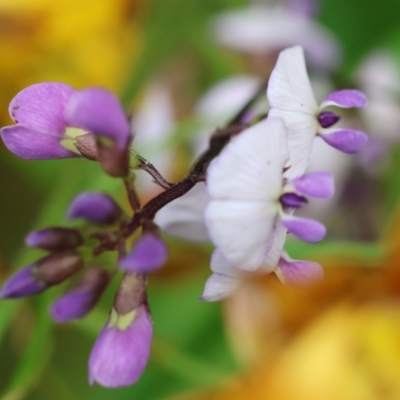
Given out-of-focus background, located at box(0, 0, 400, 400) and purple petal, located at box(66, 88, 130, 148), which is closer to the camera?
purple petal, located at box(66, 88, 130, 148)

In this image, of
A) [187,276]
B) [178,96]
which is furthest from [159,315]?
[178,96]

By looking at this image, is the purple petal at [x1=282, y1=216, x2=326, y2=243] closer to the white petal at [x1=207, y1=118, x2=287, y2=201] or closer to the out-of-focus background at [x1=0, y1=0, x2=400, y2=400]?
the white petal at [x1=207, y1=118, x2=287, y2=201]

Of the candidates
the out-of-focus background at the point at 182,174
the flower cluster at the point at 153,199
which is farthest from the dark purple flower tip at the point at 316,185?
the out-of-focus background at the point at 182,174

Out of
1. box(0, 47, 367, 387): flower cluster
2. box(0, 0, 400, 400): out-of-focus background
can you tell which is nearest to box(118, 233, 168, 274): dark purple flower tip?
box(0, 47, 367, 387): flower cluster

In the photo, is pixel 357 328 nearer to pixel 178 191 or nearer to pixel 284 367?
pixel 284 367

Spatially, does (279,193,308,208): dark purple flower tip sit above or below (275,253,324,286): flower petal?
above

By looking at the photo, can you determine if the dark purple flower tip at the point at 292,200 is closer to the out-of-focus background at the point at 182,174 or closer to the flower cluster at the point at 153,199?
the flower cluster at the point at 153,199
